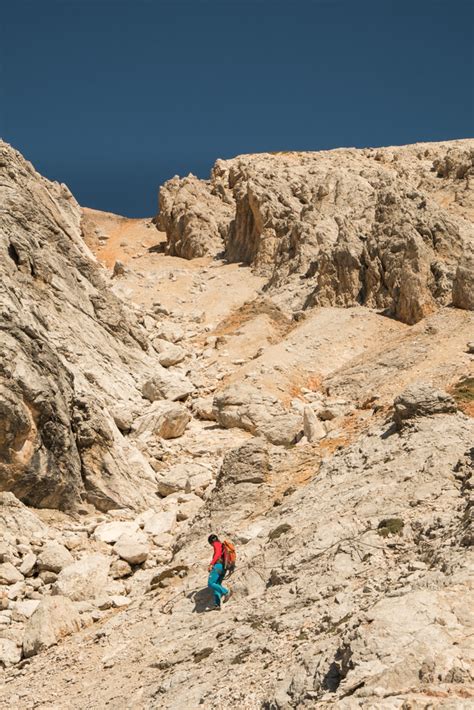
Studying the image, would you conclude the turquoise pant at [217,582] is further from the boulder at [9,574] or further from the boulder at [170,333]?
the boulder at [170,333]

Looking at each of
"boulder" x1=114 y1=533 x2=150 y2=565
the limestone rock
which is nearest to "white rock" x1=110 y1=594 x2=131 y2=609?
"boulder" x1=114 y1=533 x2=150 y2=565

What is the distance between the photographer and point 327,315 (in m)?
38.6

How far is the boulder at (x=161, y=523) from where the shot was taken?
66.1ft

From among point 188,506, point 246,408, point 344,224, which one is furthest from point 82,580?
point 344,224

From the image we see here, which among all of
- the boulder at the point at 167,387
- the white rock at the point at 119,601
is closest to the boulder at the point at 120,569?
the white rock at the point at 119,601

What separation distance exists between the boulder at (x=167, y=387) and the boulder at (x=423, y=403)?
14282 mm

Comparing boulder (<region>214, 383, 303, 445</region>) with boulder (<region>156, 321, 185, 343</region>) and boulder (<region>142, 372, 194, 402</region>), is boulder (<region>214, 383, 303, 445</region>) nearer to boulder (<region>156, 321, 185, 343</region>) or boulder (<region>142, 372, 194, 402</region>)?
boulder (<region>142, 372, 194, 402</region>)

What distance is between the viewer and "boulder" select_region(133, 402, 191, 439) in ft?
88.7

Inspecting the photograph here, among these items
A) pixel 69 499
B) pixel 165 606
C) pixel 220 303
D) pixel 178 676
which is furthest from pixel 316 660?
pixel 220 303

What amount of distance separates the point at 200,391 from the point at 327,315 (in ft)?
29.0

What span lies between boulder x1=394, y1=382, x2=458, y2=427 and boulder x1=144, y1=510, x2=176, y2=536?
6852 millimetres

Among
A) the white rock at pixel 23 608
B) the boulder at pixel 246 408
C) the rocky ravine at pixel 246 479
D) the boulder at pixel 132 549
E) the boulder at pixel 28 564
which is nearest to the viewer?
the rocky ravine at pixel 246 479

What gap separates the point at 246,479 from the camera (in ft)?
62.6

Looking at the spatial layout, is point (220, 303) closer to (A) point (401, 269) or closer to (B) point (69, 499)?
(A) point (401, 269)
